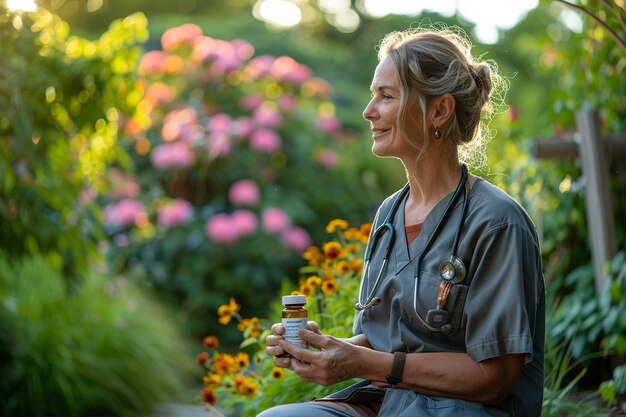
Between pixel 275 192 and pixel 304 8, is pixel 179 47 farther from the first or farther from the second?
pixel 304 8

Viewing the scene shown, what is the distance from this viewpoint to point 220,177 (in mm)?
7352

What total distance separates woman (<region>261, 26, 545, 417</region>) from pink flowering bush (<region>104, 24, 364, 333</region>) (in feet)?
14.1

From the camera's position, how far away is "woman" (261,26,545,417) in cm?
207

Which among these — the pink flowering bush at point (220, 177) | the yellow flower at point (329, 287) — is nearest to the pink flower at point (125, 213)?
the pink flowering bush at point (220, 177)

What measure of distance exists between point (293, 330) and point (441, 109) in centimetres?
61

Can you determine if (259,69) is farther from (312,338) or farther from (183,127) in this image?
(312,338)

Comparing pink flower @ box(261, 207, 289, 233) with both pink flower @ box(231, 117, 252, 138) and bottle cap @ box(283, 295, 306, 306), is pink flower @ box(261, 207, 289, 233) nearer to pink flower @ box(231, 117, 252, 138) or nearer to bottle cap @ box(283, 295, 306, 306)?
pink flower @ box(231, 117, 252, 138)

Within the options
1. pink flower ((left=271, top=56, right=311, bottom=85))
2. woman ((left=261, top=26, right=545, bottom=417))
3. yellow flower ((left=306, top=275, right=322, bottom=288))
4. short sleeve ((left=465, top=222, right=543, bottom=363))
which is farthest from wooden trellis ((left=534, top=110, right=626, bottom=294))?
pink flower ((left=271, top=56, right=311, bottom=85))

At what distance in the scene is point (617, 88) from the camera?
4.30 meters

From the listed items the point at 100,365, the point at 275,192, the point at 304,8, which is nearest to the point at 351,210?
the point at 275,192

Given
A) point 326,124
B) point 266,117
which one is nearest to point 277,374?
point 266,117

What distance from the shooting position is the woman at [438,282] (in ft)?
6.79

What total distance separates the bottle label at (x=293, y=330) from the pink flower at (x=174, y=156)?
4947mm

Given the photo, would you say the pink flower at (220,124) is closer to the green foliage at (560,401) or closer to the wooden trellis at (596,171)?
the wooden trellis at (596,171)
